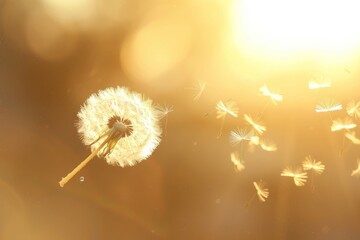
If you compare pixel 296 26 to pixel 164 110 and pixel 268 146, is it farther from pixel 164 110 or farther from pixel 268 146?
pixel 164 110

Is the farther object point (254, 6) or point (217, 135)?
point (217, 135)

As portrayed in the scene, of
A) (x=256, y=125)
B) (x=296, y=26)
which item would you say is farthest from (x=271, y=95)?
(x=296, y=26)

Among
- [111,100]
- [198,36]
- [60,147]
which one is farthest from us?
[60,147]

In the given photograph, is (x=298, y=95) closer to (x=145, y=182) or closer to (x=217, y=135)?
(x=217, y=135)

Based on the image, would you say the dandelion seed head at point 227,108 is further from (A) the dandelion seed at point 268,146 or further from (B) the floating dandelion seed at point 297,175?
(B) the floating dandelion seed at point 297,175

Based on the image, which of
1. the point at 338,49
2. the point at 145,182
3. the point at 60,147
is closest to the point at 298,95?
the point at 338,49

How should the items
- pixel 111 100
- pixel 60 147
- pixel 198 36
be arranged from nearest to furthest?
pixel 111 100
pixel 198 36
pixel 60 147
